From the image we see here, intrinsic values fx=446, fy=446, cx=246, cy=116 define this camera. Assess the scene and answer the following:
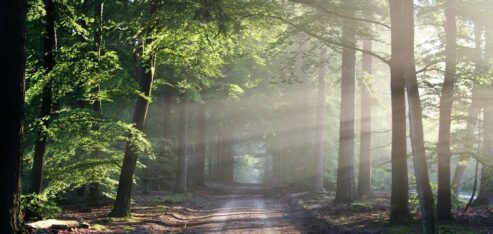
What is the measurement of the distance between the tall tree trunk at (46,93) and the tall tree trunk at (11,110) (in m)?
4.70

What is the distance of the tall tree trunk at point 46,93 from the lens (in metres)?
14.0

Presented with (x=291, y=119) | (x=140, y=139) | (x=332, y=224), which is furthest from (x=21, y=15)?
(x=291, y=119)

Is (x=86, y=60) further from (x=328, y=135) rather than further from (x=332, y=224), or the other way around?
(x=328, y=135)

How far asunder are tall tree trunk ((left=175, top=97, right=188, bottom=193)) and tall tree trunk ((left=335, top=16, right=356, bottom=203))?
38.2 feet

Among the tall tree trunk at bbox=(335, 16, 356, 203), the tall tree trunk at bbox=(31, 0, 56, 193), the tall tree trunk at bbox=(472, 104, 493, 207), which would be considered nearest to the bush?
the tall tree trunk at bbox=(31, 0, 56, 193)

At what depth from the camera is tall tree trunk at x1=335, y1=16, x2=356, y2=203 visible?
21484 millimetres

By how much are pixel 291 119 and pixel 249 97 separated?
417 centimetres

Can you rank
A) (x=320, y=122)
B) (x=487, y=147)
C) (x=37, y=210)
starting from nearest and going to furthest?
(x=37, y=210) < (x=487, y=147) < (x=320, y=122)

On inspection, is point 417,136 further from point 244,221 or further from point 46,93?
point 46,93

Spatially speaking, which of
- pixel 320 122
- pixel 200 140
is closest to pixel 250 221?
pixel 320 122

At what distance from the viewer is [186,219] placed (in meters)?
18.4

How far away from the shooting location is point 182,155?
30.2 m

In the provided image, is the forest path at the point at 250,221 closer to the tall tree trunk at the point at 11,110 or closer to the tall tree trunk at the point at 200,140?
the tall tree trunk at the point at 11,110

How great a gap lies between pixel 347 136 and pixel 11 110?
16.2 meters
